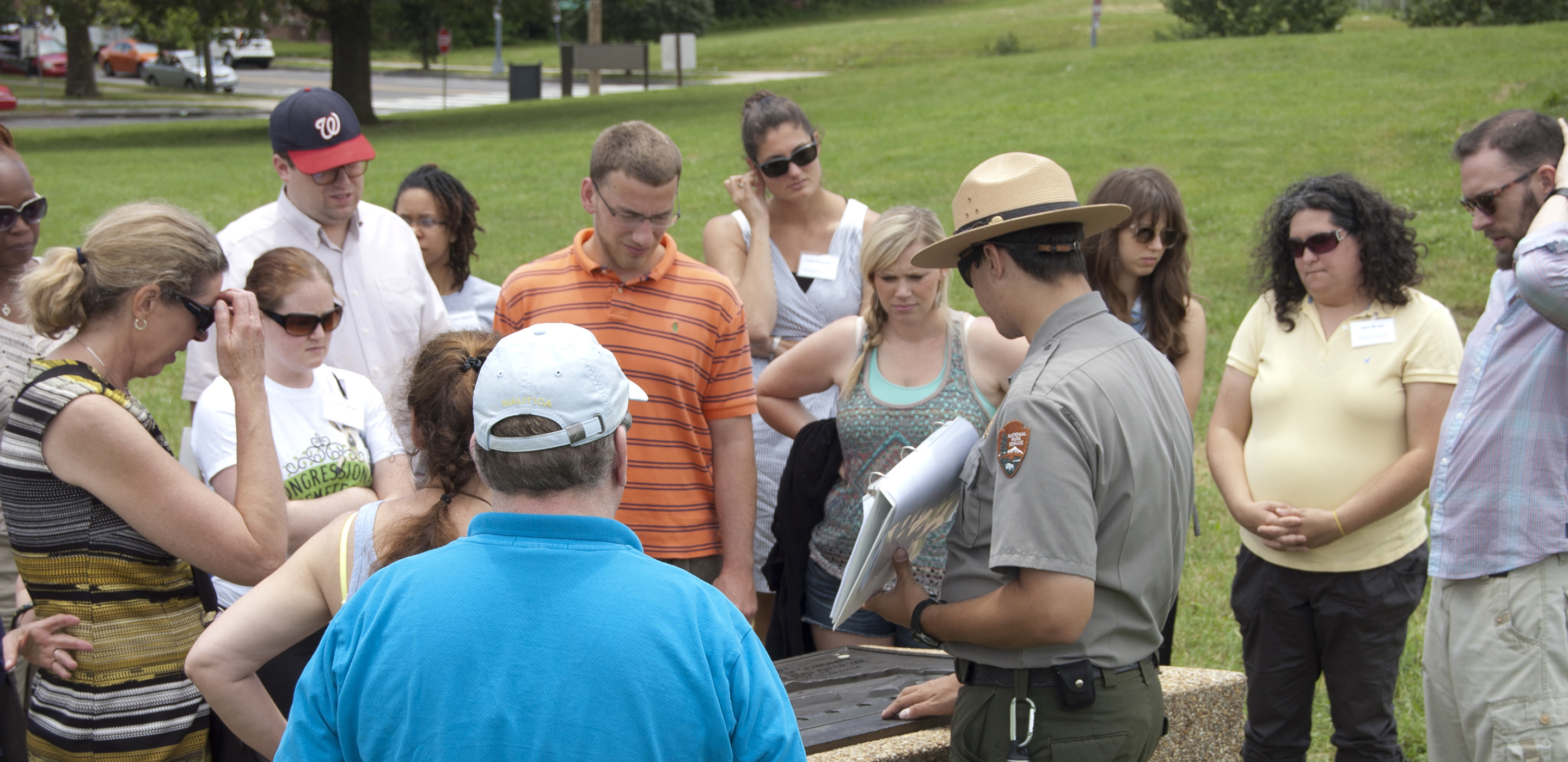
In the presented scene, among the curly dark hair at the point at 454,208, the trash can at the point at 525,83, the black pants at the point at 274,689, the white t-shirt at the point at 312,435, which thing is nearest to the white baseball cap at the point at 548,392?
the black pants at the point at 274,689

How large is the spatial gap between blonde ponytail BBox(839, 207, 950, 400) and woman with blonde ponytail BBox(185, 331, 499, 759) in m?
1.78

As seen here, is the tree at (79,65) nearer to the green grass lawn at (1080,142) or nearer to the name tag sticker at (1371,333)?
the green grass lawn at (1080,142)

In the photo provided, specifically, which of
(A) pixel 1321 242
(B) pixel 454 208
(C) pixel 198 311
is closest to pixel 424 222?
(B) pixel 454 208

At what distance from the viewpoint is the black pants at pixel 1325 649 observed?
151 inches

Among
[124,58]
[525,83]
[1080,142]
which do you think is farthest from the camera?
[124,58]

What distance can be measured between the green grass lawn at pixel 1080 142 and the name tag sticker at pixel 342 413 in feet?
12.4

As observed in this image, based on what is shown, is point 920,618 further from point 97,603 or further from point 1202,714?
point 97,603

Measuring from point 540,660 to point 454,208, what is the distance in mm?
3888

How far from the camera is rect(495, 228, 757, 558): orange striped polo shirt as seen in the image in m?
3.66

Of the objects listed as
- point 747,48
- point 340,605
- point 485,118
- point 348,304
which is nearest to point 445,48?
point 485,118

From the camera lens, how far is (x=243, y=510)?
269 cm

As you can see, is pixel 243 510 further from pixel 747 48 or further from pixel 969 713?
pixel 747 48

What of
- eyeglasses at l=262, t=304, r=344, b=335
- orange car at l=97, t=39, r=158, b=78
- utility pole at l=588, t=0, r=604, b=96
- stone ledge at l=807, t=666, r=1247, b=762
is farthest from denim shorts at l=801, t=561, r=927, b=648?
orange car at l=97, t=39, r=158, b=78

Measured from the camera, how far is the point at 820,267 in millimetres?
4555
